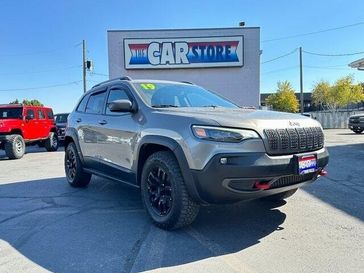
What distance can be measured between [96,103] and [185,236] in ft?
10.1

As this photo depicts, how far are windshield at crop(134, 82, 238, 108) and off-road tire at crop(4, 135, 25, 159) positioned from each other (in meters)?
9.47

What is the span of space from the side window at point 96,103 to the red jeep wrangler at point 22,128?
25.7 ft

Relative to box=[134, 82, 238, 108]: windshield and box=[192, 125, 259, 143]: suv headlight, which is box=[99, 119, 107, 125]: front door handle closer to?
box=[134, 82, 238, 108]: windshield

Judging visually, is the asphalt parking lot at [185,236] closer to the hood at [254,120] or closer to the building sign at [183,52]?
the hood at [254,120]

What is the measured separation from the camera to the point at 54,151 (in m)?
16.5

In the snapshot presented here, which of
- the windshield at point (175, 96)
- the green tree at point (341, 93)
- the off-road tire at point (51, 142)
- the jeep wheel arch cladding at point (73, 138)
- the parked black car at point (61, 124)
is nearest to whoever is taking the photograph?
the windshield at point (175, 96)

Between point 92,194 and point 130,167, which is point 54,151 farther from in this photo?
point 130,167

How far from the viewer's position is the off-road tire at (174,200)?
388cm

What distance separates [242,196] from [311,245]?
0.88 m

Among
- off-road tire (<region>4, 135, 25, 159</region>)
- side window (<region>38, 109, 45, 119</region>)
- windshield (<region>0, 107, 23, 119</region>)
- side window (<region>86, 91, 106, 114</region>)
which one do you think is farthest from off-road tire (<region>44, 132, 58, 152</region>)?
side window (<region>86, 91, 106, 114</region>)

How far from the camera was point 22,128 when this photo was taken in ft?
44.9

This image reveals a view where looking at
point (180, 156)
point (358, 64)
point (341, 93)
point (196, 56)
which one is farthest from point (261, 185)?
point (341, 93)

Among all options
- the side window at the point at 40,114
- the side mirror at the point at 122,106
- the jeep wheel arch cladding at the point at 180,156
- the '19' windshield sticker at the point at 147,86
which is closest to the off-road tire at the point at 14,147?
the side window at the point at 40,114

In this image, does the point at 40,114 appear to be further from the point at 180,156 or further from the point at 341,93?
the point at 341,93
